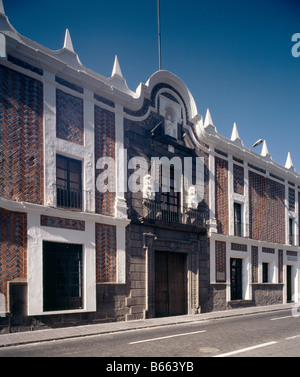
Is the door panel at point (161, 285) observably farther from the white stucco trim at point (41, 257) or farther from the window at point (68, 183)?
the window at point (68, 183)

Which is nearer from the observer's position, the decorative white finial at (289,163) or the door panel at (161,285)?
the door panel at (161,285)

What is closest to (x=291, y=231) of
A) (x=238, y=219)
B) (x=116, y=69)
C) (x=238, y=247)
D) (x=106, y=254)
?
(x=238, y=219)

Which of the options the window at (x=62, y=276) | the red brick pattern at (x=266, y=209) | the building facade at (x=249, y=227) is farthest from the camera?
the red brick pattern at (x=266, y=209)

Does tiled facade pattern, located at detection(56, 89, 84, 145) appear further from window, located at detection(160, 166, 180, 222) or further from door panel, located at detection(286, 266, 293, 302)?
door panel, located at detection(286, 266, 293, 302)

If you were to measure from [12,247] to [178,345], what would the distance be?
6141 millimetres

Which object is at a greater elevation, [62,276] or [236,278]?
[62,276]

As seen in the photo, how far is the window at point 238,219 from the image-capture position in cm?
2284

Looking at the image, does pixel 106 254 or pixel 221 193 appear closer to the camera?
pixel 106 254

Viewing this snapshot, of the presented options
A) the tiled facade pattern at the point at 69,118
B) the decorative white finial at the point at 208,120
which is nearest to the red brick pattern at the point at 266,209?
the decorative white finial at the point at 208,120

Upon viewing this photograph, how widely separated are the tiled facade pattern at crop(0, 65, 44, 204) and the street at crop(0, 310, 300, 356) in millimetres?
5075

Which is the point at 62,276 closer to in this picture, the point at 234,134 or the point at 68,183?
the point at 68,183

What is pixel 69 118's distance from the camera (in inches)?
588

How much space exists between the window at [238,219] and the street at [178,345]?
10339mm

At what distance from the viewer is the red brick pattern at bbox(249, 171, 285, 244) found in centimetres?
2448
